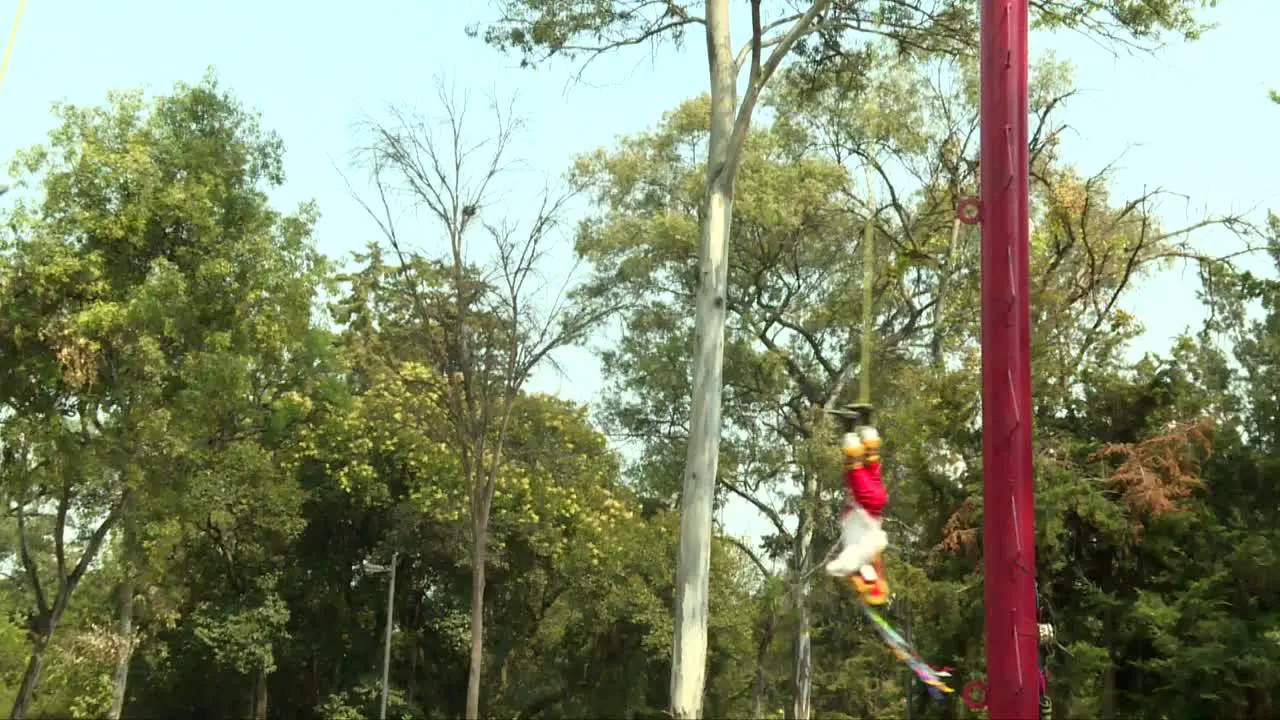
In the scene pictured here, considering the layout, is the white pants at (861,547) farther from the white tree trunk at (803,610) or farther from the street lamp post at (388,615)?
the street lamp post at (388,615)

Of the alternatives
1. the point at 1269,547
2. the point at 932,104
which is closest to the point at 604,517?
the point at 932,104

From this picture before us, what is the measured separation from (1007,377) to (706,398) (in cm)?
504

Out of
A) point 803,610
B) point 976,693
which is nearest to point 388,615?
point 803,610

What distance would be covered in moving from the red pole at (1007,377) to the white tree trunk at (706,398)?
457 centimetres

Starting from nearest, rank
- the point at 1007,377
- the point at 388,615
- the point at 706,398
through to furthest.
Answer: the point at 1007,377
the point at 706,398
the point at 388,615

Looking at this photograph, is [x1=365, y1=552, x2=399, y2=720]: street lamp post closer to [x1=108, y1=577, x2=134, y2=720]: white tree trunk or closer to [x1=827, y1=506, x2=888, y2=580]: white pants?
[x1=108, y1=577, x2=134, y2=720]: white tree trunk

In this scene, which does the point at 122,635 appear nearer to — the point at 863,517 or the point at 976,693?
the point at 863,517

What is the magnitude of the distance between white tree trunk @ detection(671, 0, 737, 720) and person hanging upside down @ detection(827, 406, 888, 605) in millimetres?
3605

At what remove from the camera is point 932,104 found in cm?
2166

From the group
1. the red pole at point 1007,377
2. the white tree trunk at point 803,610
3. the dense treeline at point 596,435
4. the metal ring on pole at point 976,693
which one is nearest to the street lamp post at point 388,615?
the dense treeline at point 596,435

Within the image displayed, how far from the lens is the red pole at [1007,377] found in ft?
14.6

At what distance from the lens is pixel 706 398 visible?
9578 millimetres

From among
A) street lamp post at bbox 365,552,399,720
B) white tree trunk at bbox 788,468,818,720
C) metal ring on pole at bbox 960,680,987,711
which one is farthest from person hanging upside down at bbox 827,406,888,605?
street lamp post at bbox 365,552,399,720

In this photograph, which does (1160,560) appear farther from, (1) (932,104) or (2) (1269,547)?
(1) (932,104)
